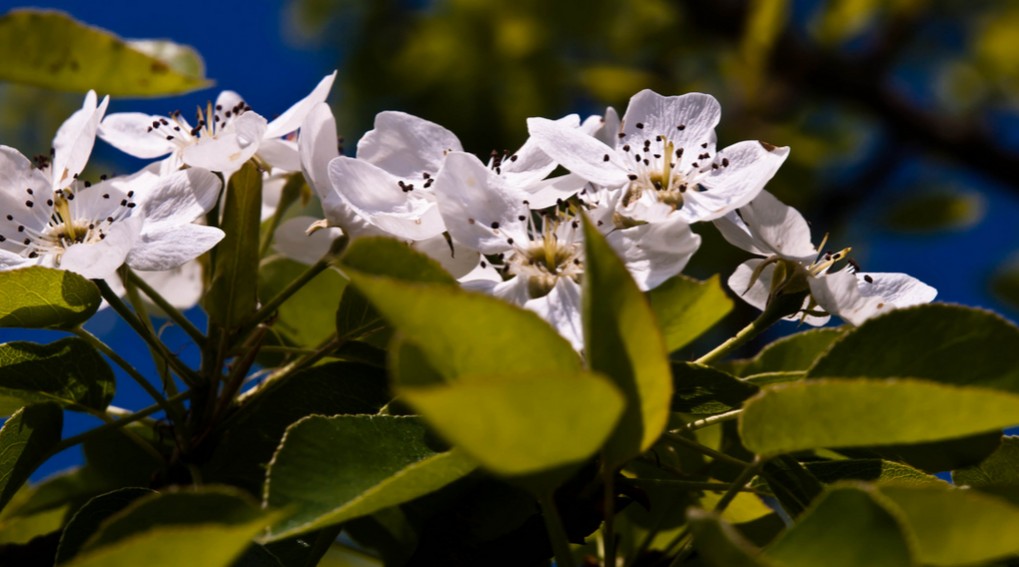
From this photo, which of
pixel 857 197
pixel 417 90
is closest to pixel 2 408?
pixel 417 90

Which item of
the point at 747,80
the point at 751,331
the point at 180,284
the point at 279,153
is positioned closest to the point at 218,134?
the point at 279,153

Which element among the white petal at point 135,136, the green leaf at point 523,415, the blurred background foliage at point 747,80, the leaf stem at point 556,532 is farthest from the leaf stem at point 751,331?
the blurred background foliage at point 747,80

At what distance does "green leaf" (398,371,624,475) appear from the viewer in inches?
17.5

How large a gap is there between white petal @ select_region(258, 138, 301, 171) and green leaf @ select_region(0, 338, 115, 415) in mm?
231

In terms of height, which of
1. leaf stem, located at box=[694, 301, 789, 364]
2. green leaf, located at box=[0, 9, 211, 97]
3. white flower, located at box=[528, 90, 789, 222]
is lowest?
leaf stem, located at box=[694, 301, 789, 364]

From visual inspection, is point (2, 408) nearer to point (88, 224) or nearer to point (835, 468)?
point (88, 224)

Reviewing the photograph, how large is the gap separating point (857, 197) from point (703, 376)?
3699 mm

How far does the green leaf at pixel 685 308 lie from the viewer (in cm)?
88

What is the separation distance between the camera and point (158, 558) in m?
0.46

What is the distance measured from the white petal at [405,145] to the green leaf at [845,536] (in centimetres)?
50

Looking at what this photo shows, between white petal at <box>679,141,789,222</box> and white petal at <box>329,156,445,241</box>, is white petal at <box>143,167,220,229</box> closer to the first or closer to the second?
white petal at <box>329,156,445,241</box>

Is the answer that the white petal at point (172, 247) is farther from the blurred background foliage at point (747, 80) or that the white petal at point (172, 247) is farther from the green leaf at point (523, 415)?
the blurred background foliage at point (747, 80)

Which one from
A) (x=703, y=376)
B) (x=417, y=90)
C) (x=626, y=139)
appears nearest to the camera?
(x=703, y=376)

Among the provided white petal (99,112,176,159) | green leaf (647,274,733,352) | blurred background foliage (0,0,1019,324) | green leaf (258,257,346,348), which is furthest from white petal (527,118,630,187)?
blurred background foliage (0,0,1019,324)
